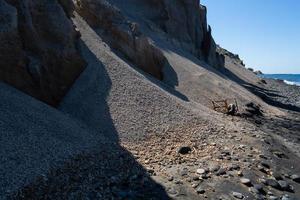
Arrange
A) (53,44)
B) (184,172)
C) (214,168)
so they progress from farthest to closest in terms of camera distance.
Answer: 1. (53,44)
2. (214,168)
3. (184,172)

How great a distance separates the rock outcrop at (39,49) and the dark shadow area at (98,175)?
1.23 meters

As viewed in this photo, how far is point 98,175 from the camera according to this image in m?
13.2

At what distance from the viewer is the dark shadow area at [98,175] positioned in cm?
1165

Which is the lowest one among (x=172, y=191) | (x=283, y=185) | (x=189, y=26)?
(x=172, y=191)

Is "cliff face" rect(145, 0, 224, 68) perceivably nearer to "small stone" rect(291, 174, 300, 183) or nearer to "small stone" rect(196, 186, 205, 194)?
"small stone" rect(291, 174, 300, 183)

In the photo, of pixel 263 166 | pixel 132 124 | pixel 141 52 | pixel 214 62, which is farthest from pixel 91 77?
pixel 214 62

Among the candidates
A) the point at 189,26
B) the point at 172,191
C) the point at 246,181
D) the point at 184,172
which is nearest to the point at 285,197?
the point at 246,181

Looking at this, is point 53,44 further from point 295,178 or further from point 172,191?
point 295,178

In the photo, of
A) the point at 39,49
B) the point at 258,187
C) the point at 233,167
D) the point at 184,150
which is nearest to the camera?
the point at 258,187

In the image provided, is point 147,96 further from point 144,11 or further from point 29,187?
point 144,11

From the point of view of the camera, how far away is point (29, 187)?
11055 millimetres

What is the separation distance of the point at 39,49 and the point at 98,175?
7.37 m

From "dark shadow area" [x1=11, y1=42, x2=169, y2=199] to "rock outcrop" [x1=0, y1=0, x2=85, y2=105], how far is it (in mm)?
1230

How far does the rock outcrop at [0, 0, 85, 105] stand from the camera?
1698 cm
